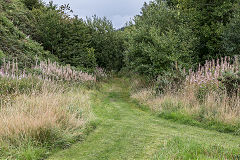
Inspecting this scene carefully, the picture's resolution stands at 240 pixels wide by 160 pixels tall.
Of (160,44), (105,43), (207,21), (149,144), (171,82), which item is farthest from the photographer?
(105,43)

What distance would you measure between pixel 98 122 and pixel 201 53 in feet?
41.4

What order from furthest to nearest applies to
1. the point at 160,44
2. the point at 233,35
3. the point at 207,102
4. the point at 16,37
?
1. the point at 16,37
2. the point at 233,35
3. the point at 160,44
4. the point at 207,102

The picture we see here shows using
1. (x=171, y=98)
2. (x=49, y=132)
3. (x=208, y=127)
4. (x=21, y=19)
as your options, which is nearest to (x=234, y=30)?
(x=171, y=98)

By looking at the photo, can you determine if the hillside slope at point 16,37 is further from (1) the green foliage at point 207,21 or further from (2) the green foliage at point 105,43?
(1) the green foliage at point 207,21

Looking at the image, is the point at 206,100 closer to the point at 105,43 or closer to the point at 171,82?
the point at 171,82

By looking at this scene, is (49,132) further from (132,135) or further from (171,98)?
(171,98)

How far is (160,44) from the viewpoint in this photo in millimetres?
13016

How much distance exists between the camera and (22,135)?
4664 millimetres

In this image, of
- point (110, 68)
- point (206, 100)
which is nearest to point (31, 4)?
point (110, 68)

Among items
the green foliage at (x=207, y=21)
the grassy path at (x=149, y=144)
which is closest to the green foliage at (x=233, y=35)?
the green foliage at (x=207, y=21)

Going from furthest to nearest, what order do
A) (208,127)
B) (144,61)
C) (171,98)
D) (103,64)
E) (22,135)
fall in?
(103,64), (144,61), (171,98), (208,127), (22,135)

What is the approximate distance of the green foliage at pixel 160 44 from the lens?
13.0 m

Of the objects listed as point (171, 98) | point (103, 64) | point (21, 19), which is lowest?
point (171, 98)

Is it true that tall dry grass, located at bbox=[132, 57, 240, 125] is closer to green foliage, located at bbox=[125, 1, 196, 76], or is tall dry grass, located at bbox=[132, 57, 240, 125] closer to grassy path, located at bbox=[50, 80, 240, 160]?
grassy path, located at bbox=[50, 80, 240, 160]
